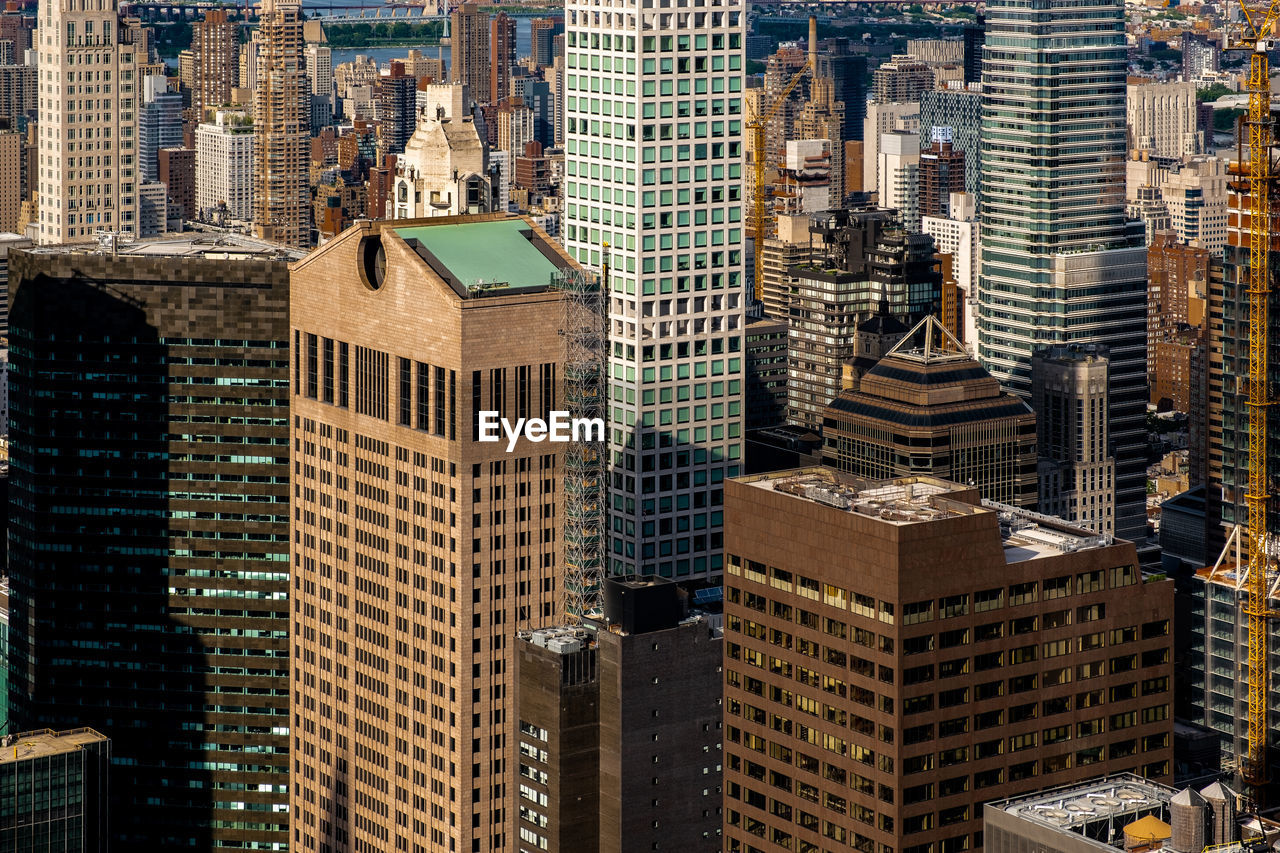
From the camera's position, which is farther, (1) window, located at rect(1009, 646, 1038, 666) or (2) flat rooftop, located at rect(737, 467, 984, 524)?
(2) flat rooftop, located at rect(737, 467, 984, 524)

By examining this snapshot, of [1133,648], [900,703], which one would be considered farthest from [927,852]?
[1133,648]

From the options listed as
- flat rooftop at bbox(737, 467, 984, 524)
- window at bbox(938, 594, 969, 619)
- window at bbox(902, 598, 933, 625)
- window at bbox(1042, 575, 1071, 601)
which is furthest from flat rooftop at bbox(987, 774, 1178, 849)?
flat rooftop at bbox(737, 467, 984, 524)

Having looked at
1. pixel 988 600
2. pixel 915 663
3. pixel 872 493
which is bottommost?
pixel 915 663

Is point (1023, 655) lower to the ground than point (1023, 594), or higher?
lower

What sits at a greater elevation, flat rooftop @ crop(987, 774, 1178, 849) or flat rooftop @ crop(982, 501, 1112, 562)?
flat rooftop @ crop(982, 501, 1112, 562)

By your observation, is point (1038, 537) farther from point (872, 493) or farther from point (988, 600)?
point (872, 493)

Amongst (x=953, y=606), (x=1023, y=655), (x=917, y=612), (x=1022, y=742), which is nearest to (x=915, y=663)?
(x=917, y=612)

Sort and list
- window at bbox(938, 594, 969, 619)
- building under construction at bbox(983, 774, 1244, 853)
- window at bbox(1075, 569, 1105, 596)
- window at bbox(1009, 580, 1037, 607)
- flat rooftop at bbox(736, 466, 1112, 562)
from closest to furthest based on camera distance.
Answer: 1. building under construction at bbox(983, 774, 1244, 853)
2. window at bbox(938, 594, 969, 619)
3. window at bbox(1009, 580, 1037, 607)
4. flat rooftop at bbox(736, 466, 1112, 562)
5. window at bbox(1075, 569, 1105, 596)

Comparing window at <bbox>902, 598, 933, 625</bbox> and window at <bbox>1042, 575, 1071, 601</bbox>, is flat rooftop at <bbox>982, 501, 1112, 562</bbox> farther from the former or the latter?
window at <bbox>902, 598, 933, 625</bbox>
